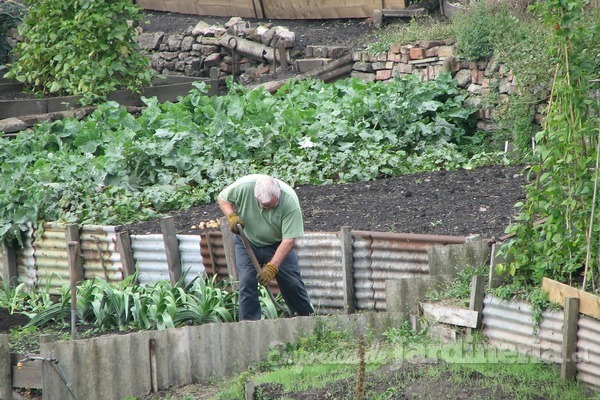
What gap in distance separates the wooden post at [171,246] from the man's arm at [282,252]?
160cm

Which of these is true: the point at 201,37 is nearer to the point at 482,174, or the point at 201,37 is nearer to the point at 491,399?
the point at 482,174

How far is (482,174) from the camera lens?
36.6 feet

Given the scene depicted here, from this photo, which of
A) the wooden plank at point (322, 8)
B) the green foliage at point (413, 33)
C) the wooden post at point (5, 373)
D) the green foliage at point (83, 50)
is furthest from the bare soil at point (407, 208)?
the wooden plank at point (322, 8)

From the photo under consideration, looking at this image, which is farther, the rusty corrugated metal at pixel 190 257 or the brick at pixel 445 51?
the brick at pixel 445 51

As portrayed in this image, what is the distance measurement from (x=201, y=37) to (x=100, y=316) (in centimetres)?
1101

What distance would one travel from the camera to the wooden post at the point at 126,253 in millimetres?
9633

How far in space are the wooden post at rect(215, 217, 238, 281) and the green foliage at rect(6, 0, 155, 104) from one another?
6.55m

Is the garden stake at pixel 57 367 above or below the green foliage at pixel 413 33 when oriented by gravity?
below

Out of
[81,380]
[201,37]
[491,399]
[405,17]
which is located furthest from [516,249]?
[201,37]

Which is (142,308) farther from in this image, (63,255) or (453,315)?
(453,315)

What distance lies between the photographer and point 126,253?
966 centimetres

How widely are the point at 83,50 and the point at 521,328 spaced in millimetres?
10176

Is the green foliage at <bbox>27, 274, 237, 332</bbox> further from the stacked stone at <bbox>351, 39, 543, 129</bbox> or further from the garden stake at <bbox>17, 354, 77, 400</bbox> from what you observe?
the stacked stone at <bbox>351, 39, 543, 129</bbox>

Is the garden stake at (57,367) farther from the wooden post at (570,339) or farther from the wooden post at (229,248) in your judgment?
the wooden post at (570,339)
